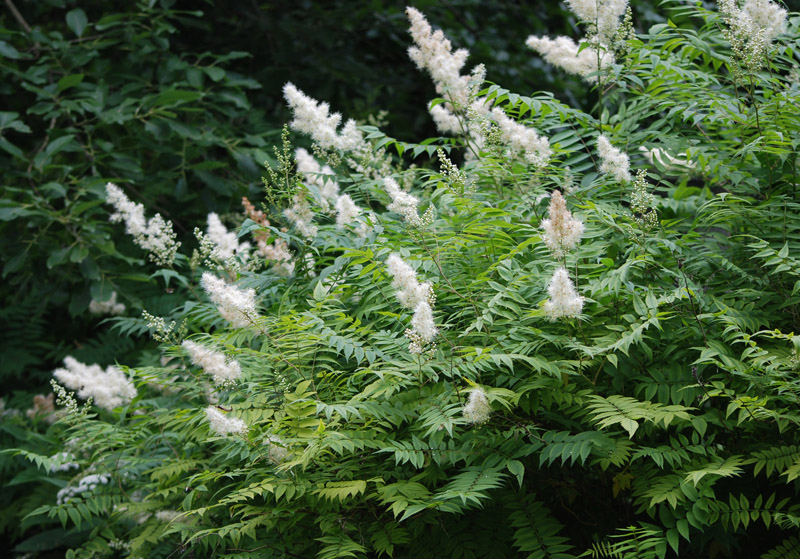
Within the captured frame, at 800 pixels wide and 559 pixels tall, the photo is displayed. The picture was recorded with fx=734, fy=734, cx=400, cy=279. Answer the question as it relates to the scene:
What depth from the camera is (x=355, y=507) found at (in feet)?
8.47

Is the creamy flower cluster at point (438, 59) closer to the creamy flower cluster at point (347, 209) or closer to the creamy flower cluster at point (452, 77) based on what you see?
the creamy flower cluster at point (452, 77)

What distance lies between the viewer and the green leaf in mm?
5352

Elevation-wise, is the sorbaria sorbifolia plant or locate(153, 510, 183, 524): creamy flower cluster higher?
the sorbaria sorbifolia plant

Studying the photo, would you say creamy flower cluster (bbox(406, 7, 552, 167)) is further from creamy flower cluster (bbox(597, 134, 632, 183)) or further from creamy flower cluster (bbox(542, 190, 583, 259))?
creamy flower cluster (bbox(542, 190, 583, 259))

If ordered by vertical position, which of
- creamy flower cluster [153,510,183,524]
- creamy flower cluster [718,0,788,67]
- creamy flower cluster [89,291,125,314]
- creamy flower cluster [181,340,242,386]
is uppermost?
creamy flower cluster [718,0,788,67]

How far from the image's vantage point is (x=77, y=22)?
538 centimetres

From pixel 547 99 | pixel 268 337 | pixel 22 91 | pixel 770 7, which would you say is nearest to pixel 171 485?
pixel 268 337

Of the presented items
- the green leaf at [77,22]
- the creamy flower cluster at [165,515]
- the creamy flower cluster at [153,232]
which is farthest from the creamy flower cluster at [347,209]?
the green leaf at [77,22]

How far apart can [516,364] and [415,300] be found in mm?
493

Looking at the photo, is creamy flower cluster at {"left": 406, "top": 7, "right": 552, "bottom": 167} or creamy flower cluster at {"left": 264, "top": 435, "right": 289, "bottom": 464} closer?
creamy flower cluster at {"left": 264, "top": 435, "right": 289, "bottom": 464}

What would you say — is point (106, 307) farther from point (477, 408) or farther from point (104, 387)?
point (477, 408)

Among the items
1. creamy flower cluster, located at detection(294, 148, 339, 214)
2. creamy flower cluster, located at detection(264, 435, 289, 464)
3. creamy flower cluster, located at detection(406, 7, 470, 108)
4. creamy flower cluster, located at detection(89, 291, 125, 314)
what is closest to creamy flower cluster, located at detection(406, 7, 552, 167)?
creamy flower cluster, located at detection(406, 7, 470, 108)

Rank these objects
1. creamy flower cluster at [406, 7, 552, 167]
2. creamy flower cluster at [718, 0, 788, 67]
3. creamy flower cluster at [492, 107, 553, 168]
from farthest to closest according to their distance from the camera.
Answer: creamy flower cluster at [406, 7, 552, 167], creamy flower cluster at [492, 107, 553, 168], creamy flower cluster at [718, 0, 788, 67]

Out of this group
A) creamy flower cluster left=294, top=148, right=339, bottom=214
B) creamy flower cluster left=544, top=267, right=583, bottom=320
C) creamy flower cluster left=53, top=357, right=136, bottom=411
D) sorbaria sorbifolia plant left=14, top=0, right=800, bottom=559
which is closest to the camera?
creamy flower cluster left=544, top=267, right=583, bottom=320
